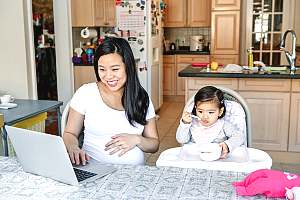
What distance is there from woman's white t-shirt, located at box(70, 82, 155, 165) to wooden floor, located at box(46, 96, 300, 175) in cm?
158

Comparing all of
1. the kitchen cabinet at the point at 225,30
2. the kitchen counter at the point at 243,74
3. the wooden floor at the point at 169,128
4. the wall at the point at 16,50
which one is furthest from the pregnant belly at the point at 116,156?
the kitchen cabinet at the point at 225,30

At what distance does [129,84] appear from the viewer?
5.03 ft

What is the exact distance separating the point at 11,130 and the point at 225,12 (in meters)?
5.03

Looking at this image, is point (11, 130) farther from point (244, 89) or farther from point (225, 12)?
point (225, 12)

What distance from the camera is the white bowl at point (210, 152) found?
130cm

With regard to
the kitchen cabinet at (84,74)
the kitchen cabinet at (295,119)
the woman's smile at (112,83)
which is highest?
the woman's smile at (112,83)

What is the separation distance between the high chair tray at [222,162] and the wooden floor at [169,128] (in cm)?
171

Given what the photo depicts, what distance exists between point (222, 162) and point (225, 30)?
4.73 m

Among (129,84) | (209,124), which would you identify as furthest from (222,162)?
(129,84)

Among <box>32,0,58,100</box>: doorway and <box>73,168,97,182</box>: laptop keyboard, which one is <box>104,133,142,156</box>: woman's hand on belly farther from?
<box>32,0,58,100</box>: doorway

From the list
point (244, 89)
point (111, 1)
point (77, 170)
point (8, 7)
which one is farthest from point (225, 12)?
point (77, 170)

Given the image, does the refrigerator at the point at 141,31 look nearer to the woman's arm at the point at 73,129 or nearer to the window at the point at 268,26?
the window at the point at 268,26

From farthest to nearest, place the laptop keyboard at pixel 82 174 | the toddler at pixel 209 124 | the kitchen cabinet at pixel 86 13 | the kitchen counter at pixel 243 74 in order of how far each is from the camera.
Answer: the kitchen cabinet at pixel 86 13 → the kitchen counter at pixel 243 74 → the toddler at pixel 209 124 → the laptop keyboard at pixel 82 174

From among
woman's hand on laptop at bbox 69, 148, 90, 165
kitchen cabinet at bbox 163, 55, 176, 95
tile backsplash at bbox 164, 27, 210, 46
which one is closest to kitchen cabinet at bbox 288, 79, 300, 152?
woman's hand on laptop at bbox 69, 148, 90, 165
